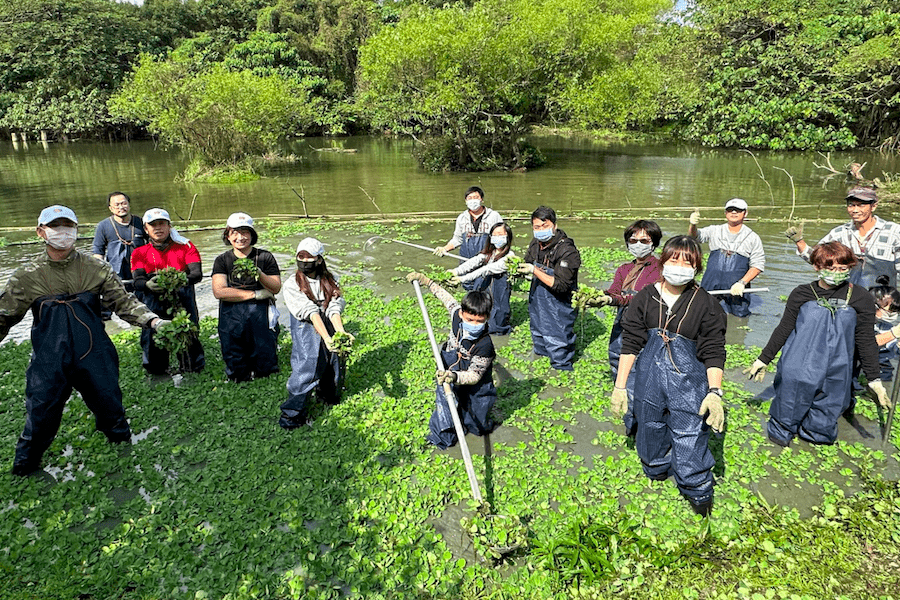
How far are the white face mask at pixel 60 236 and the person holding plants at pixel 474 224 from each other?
4759mm

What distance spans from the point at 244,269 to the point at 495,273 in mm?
3240

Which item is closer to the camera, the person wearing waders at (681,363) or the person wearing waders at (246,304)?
→ the person wearing waders at (681,363)

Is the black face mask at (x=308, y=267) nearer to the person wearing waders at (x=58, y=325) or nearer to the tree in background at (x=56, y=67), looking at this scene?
the person wearing waders at (x=58, y=325)

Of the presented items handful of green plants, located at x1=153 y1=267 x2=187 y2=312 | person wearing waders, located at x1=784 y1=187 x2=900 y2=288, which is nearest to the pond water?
person wearing waders, located at x1=784 y1=187 x2=900 y2=288

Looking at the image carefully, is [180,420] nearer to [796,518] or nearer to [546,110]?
[796,518]

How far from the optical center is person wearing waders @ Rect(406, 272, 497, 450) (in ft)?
16.1

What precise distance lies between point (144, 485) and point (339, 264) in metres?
7.27

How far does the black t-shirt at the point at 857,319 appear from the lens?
187 inches

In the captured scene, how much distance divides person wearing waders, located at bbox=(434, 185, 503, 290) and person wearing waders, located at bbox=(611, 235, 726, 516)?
397cm

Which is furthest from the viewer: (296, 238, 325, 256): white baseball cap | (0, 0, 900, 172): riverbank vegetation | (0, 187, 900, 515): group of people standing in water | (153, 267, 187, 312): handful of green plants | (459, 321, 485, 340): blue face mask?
(0, 0, 900, 172): riverbank vegetation

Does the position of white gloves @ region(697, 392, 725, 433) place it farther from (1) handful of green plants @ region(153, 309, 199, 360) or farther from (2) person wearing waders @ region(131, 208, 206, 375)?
(2) person wearing waders @ region(131, 208, 206, 375)

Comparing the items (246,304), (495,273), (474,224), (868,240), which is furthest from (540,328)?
(868,240)

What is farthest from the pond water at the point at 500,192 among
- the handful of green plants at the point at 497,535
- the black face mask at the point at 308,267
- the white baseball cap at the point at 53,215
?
the handful of green plants at the point at 497,535

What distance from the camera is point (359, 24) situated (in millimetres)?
51875
